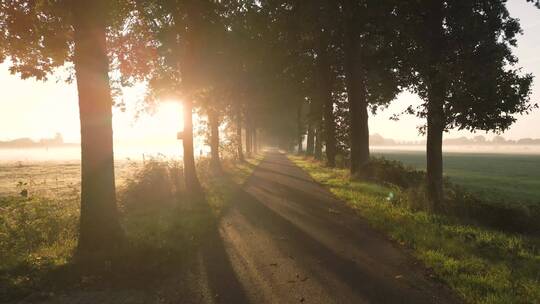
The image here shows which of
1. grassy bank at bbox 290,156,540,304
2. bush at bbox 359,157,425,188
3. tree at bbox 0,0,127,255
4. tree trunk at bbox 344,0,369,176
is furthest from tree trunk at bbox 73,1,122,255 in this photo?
tree trunk at bbox 344,0,369,176

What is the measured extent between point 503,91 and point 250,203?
9.21 meters

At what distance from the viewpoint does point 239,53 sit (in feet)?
81.3

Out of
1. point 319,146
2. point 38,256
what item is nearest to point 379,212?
point 38,256

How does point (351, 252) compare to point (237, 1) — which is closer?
point (351, 252)

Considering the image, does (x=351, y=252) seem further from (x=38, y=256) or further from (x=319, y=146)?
(x=319, y=146)

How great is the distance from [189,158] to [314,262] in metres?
10.0

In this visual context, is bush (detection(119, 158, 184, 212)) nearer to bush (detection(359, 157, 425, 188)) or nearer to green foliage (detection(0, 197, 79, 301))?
green foliage (detection(0, 197, 79, 301))

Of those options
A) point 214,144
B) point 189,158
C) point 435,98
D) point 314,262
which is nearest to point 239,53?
point 214,144

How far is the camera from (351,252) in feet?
26.0

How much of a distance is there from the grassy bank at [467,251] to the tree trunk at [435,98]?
3.66ft

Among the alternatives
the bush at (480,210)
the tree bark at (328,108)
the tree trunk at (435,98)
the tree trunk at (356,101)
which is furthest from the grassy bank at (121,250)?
the tree bark at (328,108)

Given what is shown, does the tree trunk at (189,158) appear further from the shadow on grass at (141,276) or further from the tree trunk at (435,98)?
the tree trunk at (435,98)

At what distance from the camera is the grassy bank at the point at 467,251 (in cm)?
583

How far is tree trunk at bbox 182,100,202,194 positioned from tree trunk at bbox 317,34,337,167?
15072 millimetres
